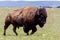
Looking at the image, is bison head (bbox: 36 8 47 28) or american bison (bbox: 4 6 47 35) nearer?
bison head (bbox: 36 8 47 28)

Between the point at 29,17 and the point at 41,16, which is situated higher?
the point at 41,16

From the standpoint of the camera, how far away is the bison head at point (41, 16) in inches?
683

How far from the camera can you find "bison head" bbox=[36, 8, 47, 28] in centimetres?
1734

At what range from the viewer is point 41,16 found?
57.3ft

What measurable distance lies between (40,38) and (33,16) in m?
1.62

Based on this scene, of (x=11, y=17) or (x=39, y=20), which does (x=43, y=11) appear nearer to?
(x=39, y=20)

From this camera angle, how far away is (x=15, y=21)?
61.0 feet

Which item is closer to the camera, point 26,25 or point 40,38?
point 40,38

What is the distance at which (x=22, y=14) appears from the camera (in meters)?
18.2

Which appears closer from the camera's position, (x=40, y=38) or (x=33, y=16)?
(x=40, y=38)

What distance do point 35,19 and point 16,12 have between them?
1.39 m

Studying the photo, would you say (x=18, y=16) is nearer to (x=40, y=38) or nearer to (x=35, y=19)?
(x=35, y=19)

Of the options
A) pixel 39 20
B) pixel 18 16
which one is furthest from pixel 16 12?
pixel 39 20

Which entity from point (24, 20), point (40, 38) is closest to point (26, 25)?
Answer: point (24, 20)
